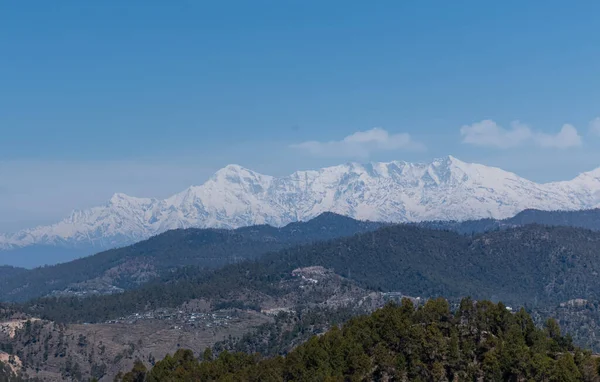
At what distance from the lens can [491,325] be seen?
121375mm

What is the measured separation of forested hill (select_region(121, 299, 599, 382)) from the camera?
10275 cm

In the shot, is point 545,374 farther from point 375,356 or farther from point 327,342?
point 327,342

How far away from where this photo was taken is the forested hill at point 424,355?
103 meters

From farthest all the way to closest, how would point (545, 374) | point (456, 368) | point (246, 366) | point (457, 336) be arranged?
point (246, 366) → point (457, 336) → point (456, 368) → point (545, 374)

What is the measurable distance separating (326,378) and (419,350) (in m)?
17.6

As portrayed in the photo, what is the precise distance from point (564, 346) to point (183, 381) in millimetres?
64041

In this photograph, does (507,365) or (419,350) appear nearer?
(507,365)

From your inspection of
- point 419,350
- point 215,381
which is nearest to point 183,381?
point 215,381

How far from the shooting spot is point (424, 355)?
111m

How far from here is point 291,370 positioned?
375 feet

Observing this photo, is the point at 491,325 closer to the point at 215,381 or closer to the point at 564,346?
the point at 564,346

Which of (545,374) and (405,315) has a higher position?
(405,315)

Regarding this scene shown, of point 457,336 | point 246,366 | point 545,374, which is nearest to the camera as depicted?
point 545,374

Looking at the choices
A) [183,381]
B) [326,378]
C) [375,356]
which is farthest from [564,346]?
[183,381]
